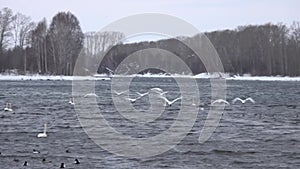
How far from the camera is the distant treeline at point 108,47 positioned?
12669cm

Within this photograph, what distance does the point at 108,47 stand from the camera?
15338 cm

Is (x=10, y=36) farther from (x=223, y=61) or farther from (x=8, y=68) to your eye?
(x=223, y=61)

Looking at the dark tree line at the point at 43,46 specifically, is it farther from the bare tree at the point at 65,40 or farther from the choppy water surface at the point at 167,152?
the choppy water surface at the point at 167,152

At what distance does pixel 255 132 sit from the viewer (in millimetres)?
27406

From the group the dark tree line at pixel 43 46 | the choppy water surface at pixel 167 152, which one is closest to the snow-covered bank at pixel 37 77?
the dark tree line at pixel 43 46

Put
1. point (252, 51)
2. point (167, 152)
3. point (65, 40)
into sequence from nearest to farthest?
point (167, 152)
point (65, 40)
point (252, 51)

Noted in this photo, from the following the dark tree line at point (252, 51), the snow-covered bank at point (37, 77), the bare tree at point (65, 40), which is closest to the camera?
the snow-covered bank at point (37, 77)

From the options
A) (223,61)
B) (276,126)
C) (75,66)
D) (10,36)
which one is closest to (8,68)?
(10,36)

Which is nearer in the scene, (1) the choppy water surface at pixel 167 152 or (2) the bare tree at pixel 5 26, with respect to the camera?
(1) the choppy water surface at pixel 167 152

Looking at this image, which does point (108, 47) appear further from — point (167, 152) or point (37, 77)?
point (167, 152)

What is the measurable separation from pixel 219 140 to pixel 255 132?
12.7 ft

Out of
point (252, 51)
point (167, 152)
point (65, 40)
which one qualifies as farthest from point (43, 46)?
point (167, 152)

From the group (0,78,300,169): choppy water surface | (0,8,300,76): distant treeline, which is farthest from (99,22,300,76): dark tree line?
(0,78,300,169): choppy water surface

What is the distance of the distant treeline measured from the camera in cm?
12669
